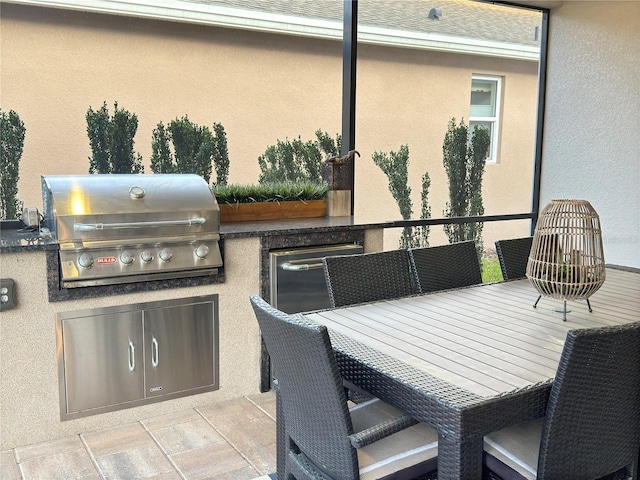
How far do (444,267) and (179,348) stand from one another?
1.44 metres

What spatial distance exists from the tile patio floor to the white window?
324 centimetres

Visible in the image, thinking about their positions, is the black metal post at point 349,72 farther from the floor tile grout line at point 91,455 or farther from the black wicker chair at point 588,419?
the black wicker chair at point 588,419

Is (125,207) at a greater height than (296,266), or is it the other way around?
(125,207)

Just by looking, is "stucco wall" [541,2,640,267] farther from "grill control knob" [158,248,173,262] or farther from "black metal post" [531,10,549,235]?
"grill control knob" [158,248,173,262]

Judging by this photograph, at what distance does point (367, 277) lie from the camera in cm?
259

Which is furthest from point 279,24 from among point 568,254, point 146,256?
point 568,254

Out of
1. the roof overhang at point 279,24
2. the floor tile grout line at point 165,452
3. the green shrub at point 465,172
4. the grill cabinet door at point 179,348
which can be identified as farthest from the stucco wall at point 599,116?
the floor tile grout line at point 165,452

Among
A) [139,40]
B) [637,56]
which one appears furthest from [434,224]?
[139,40]

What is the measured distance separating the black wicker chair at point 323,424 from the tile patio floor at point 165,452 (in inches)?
30.5

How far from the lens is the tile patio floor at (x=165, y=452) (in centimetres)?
251

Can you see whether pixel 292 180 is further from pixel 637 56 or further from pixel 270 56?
pixel 637 56

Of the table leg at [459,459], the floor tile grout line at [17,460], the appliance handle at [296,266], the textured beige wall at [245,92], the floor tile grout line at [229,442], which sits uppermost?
the textured beige wall at [245,92]

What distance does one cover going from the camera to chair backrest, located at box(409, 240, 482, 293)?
9.05ft

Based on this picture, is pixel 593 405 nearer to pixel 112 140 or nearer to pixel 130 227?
pixel 130 227
